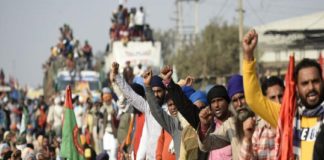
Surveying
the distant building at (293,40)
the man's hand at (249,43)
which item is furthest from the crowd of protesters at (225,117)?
the distant building at (293,40)

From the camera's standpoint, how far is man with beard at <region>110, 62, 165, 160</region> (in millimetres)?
9844

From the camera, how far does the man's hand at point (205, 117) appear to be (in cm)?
759

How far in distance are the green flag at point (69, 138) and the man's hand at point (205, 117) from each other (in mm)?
5120

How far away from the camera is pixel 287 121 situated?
19.8ft

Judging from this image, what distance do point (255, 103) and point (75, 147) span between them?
6.63 meters

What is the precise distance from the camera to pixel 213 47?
2448 inches

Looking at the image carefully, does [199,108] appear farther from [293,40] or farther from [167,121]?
[293,40]

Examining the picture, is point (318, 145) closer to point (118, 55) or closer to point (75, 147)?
point (75, 147)

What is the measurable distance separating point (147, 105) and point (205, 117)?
2700mm

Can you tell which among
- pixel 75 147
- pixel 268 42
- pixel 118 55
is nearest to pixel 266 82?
pixel 75 147

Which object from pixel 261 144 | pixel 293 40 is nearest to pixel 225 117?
pixel 261 144

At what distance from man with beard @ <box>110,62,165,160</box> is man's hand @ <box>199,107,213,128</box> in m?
2.10

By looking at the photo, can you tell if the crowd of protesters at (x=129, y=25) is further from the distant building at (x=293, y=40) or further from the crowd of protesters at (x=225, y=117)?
the crowd of protesters at (x=225, y=117)

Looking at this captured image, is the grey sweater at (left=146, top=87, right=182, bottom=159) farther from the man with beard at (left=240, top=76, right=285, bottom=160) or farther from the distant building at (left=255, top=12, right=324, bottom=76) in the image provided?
the distant building at (left=255, top=12, right=324, bottom=76)
